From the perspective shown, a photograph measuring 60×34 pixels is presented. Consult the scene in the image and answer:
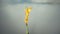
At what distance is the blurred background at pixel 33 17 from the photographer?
1.38m

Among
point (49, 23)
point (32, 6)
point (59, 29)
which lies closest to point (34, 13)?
Answer: point (32, 6)

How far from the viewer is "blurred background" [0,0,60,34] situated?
1378 mm

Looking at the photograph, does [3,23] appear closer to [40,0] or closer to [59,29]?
[40,0]

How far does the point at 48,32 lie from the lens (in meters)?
1.38

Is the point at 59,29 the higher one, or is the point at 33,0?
the point at 33,0

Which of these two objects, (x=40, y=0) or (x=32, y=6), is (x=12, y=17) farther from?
(x=40, y=0)

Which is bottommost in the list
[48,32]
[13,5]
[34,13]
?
[48,32]

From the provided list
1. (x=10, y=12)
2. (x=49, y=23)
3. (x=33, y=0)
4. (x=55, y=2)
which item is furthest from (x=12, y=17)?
(x=55, y=2)

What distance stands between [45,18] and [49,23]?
83 millimetres

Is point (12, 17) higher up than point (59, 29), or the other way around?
point (12, 17)

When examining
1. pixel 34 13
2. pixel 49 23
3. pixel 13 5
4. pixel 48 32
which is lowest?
pixel 48 32

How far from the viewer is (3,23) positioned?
1.38 m

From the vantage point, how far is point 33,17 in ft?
4.55

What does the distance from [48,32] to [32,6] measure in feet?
1.30
